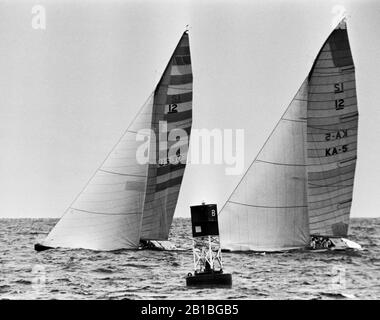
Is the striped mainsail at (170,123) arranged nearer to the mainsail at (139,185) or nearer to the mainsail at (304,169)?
the mainsail at (139,185)

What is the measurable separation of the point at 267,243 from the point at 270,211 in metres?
1.34

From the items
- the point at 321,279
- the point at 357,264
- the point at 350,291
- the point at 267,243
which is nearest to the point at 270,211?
the point at 267,243

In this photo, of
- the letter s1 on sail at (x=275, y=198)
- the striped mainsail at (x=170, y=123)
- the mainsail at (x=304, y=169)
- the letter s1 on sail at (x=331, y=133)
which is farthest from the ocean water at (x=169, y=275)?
the striped mainsail at (x=170, y=123)

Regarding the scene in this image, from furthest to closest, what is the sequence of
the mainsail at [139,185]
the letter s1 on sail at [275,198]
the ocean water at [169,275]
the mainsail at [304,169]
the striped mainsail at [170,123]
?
the striped mainsail at [170,123], the mainsail at [139,185], the mainsail at [304,169], the letter s1 on sail at [275,198], the ocean water at [169,275]

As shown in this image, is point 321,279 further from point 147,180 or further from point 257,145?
point 147,180

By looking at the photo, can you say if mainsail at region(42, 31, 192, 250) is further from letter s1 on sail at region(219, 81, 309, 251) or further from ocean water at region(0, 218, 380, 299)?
letter s1 on sail at region(219, 81, 309, 251)

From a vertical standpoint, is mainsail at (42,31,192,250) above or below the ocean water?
above

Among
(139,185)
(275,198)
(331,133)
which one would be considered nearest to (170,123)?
(139,185)

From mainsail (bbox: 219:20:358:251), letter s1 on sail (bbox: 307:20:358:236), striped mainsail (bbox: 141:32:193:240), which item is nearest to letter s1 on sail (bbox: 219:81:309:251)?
mainsail (bbox: 219:20:358:251)

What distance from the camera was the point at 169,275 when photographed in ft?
111

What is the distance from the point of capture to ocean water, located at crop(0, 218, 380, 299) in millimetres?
29453

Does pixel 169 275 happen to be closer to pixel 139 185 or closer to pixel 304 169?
pixel 139 185

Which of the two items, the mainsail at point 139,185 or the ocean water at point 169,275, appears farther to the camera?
the mainsail at point 139,185

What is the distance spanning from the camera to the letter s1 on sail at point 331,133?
1608 inches
